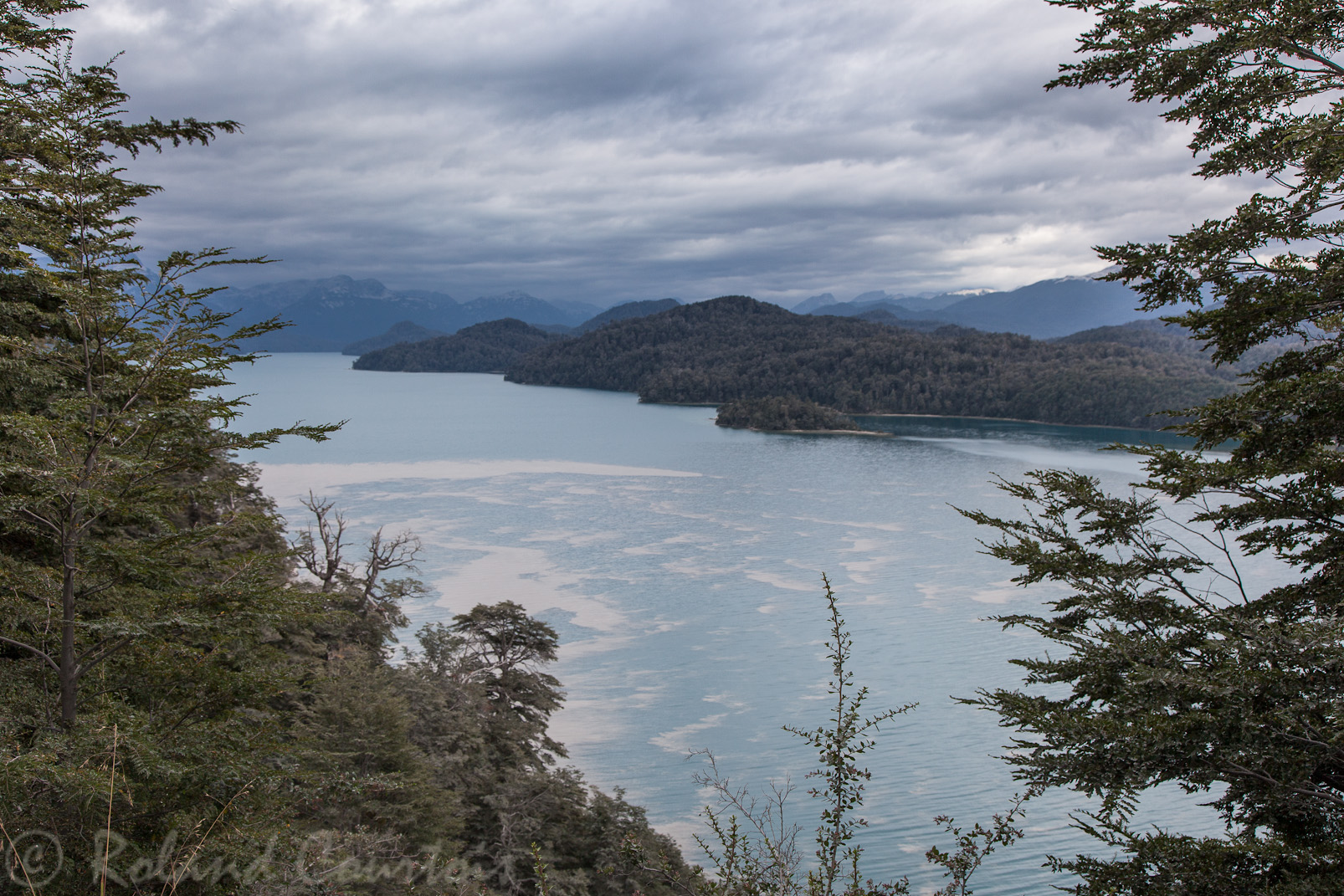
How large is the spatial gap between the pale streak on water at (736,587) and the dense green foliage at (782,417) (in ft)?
52.9

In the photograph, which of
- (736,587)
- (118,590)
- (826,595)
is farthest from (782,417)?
(118,590)

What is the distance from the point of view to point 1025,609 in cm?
3272

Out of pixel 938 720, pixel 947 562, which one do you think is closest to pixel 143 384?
pixel 938 720

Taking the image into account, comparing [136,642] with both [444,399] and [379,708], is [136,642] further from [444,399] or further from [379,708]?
[444,399]

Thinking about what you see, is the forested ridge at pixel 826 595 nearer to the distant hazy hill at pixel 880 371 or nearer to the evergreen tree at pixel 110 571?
the evergreen tree at pixel 110 571

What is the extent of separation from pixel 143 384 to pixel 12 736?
247cm

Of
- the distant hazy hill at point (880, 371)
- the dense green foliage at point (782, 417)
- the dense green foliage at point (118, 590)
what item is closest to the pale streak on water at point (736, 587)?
the dense green foliage at point (118, 590)

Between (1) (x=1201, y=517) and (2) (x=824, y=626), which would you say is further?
(2) (x=824, y=626)

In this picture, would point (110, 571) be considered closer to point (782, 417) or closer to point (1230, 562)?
point (1230, 562)

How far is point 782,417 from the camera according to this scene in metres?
99.5

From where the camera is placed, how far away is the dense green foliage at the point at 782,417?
98.6 metres

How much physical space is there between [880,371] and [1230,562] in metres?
132

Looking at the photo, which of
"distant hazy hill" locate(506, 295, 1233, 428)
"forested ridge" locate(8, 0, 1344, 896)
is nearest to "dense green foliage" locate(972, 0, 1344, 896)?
"forested ridge" locate(8, 0, 1344, 896)

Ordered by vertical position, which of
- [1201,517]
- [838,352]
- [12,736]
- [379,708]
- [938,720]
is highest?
[838,352]
